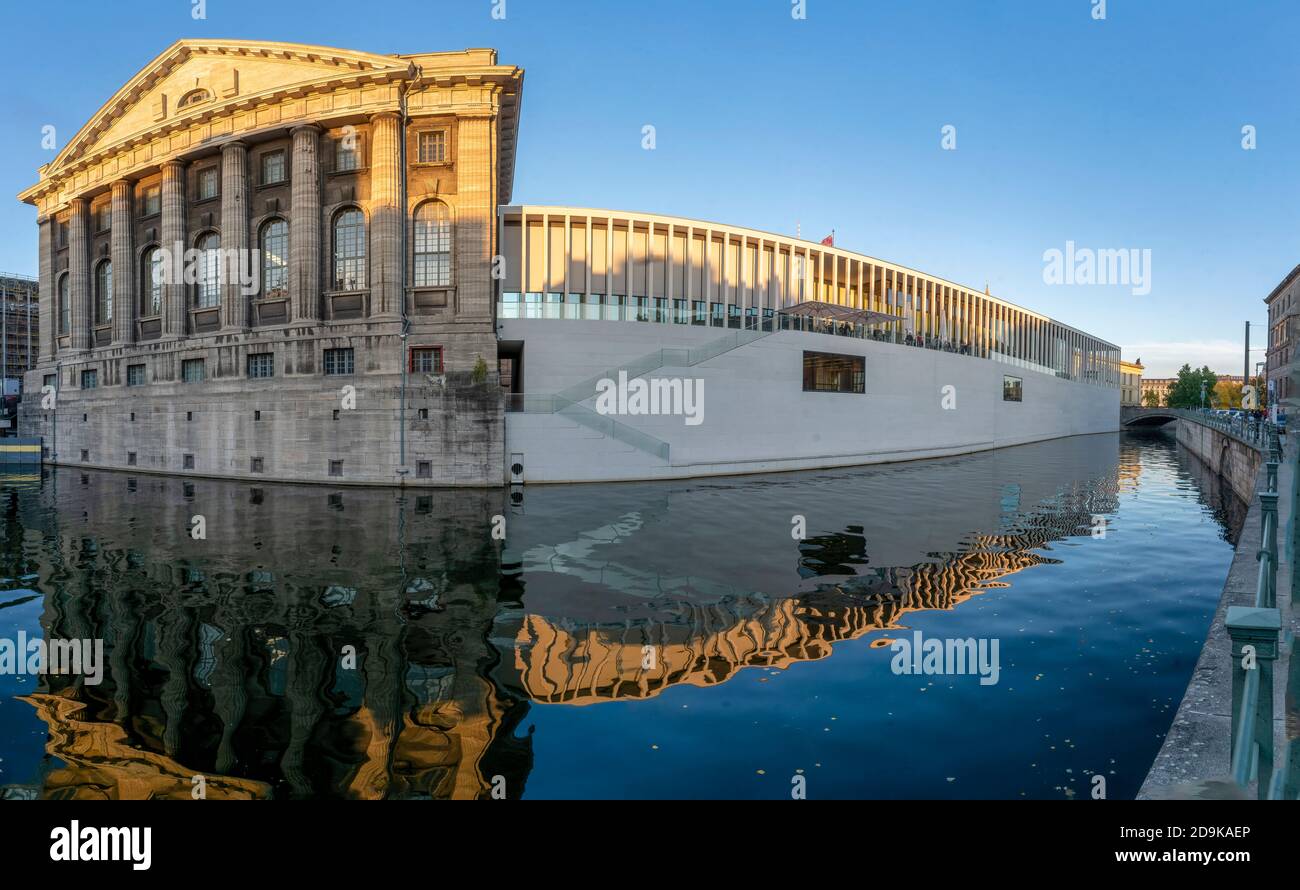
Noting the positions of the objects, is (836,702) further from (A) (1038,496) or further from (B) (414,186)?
(B) (414,186)

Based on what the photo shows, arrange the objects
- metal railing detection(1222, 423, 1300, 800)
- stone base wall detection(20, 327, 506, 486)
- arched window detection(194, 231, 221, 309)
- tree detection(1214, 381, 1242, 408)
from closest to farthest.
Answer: metal railing detection(1222, 423, 1300, 800)
stone base wall detection(20, 327, 506, 486)
arched window detection(194, 231, 221, 309)
tree detection(1214, 381, 1242, 408)

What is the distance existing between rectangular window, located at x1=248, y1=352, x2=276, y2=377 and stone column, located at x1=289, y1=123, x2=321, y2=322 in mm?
3207

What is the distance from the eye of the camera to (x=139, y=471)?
139 ft

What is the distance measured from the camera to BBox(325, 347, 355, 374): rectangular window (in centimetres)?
3478

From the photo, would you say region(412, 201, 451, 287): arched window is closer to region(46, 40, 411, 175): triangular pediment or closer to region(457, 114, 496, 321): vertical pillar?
region(457, 114, 496, 321): vertical pillar

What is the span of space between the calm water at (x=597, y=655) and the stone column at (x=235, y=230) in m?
19.5

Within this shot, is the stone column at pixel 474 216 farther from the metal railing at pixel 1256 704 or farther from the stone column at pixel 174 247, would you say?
the metal railing at pixel 1256 704

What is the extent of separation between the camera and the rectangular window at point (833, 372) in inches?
1683

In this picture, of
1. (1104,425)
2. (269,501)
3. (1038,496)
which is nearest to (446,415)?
Result: (269,501)

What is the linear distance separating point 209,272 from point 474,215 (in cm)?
1889

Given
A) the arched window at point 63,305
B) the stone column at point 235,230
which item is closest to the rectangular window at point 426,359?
the stone column at point 235,230

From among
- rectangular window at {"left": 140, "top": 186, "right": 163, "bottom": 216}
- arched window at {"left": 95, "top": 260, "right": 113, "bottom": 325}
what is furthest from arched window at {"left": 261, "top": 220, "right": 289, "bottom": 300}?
arched window at {"left": 95, "top": 260, "right": 113, "bottom": 325}

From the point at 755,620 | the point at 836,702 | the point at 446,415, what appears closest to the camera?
the point at 836,702
